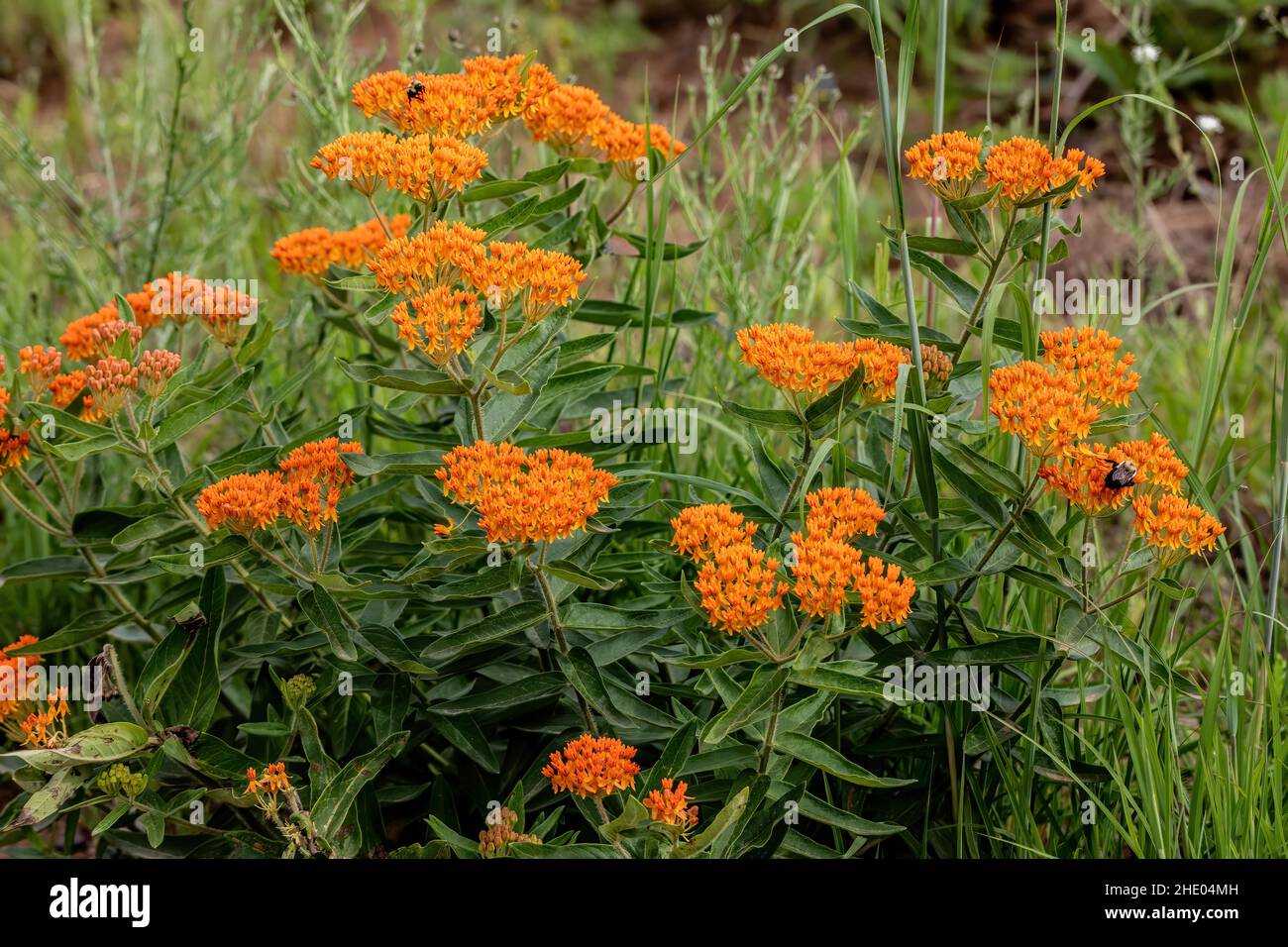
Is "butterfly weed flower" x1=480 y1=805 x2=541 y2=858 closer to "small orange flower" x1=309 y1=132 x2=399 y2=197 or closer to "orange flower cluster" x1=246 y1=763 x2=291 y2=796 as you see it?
"orange flower cluster" x1=246 y1=763 x2=291 y2=796

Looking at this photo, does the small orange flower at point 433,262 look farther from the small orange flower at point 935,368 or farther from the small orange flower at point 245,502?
the small orange flower at point 935,368

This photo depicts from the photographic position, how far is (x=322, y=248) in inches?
99.0

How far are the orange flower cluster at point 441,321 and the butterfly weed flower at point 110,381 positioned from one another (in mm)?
532

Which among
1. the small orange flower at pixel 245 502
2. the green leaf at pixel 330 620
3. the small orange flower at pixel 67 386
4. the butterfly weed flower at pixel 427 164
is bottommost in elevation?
the green leaf at pixel 330 620

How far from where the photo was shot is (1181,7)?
6027 millimetres

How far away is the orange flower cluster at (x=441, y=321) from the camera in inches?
73.4

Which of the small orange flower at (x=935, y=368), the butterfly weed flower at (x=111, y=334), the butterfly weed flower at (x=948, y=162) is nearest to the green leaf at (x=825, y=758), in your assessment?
the small orange flower at (x=935, y=368)

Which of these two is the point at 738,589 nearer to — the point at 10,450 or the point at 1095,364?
the point at 1095,364

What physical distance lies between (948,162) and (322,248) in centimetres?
122

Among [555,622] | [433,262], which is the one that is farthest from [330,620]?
[433,262]

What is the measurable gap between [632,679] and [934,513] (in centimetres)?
60

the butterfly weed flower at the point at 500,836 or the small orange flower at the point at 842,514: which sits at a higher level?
the small orange flower at the point at 842,514

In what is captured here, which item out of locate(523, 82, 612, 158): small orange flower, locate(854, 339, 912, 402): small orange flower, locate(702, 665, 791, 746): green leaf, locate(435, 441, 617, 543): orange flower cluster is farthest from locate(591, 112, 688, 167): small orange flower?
locate(702, 665, 791, 746): green leaf

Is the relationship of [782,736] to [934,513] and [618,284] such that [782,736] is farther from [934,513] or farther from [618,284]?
[618,284]
